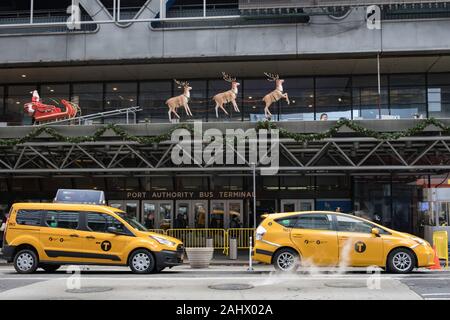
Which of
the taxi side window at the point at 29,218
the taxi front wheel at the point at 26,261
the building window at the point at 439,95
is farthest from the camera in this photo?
the building window at the point at 439,95

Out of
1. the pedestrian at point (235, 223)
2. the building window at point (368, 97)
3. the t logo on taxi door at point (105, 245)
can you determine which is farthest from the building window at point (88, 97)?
the t logo on taxi door at point (105, 245)

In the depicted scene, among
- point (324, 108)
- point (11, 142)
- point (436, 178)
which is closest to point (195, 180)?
point (324, 108)

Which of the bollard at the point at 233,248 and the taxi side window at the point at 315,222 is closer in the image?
the taxi side window at the point at 315,222

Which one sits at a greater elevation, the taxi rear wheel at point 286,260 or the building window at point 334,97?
the building window at point 334,97

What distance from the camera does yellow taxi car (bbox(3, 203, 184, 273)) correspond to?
15078 millimetres

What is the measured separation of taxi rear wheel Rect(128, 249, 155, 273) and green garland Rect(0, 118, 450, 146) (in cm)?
604

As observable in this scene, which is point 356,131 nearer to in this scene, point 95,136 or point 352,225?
point 352,225

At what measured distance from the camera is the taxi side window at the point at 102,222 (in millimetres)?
15259

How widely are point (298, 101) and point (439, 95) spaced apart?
6.68m

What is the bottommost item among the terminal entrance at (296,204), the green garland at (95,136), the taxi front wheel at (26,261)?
the taxi front wheel at (26,261)

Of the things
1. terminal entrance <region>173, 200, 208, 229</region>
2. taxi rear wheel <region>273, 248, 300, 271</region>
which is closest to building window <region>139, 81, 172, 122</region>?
terminal entrance <region>173, 200, 208, 229</region>

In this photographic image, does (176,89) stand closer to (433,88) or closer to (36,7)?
(36,7)

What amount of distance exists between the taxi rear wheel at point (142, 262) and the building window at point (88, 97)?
14585 millimetres

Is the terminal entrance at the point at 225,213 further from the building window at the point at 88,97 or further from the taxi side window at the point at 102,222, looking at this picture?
the taxi side window at the point at 102,222
